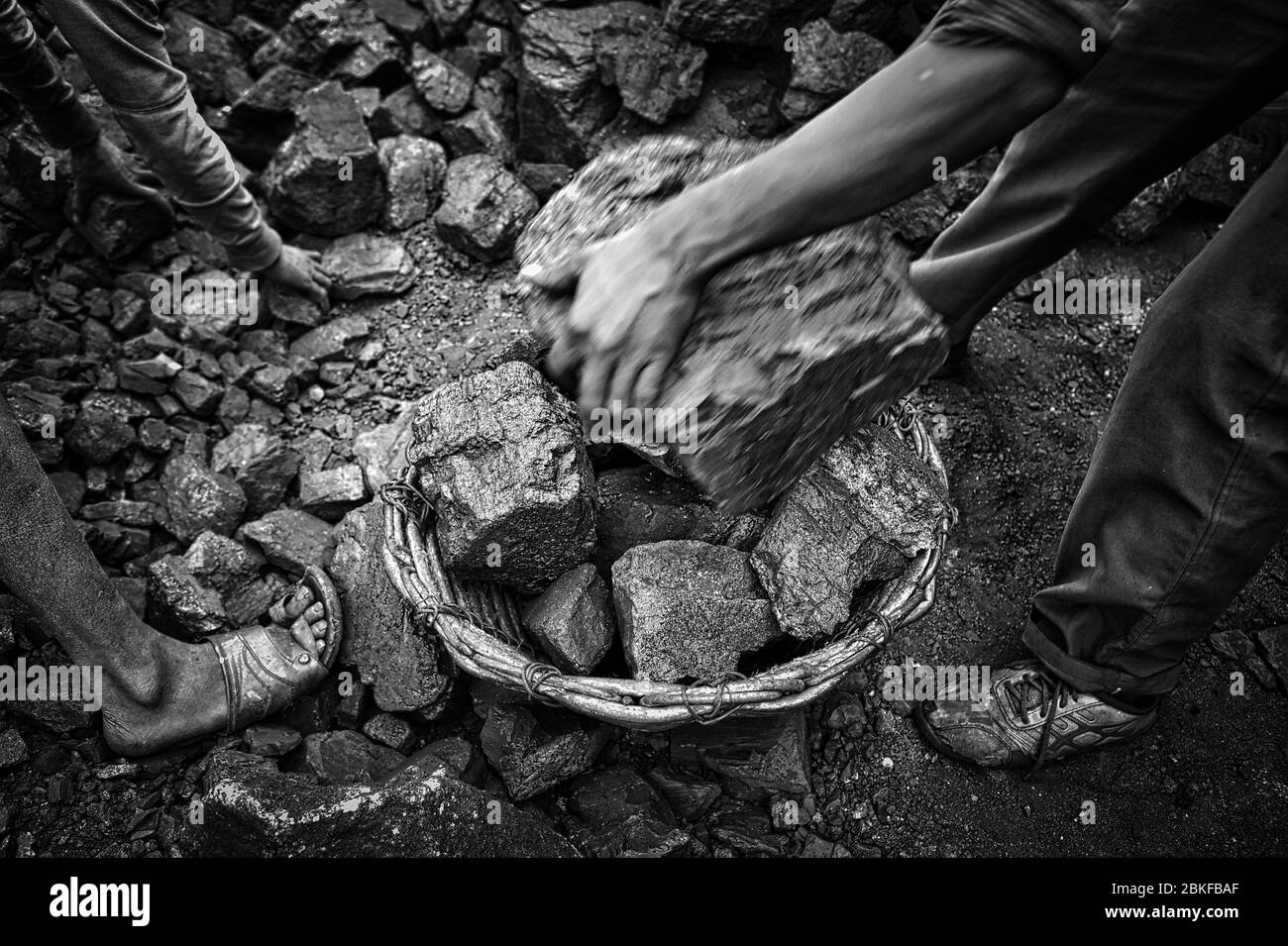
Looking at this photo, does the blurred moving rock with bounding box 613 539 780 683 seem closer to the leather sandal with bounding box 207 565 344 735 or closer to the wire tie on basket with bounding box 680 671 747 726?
the wire tie on basket with bounding box 680 671 747 726

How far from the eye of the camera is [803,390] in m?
1.56

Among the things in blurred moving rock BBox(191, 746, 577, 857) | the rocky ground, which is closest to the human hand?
the rocky ground

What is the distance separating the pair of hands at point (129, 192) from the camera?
9.42ft

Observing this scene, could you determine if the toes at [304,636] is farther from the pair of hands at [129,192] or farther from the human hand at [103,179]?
the human hand at [103,179]

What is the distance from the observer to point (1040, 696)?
2131 millimetres

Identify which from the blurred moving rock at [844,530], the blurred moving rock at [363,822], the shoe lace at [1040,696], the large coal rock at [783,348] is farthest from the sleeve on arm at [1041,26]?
the blurred moving rock at [363,822]

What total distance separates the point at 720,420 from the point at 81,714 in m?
1.79

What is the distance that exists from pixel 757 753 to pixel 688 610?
42 centimetres

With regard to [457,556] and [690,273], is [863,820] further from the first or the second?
[690,273]

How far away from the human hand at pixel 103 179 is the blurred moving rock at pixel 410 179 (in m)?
0.79

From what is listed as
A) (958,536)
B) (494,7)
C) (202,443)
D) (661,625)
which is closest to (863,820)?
(661,625)

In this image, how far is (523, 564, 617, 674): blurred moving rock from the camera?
6.62 feet

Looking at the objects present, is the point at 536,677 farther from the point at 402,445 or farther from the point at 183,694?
the point at 402,445

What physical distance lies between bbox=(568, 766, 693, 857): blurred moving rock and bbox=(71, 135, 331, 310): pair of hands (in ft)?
6.53
